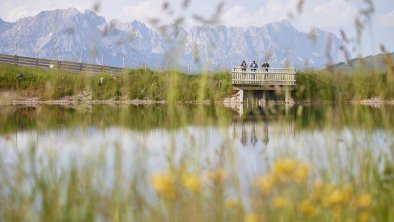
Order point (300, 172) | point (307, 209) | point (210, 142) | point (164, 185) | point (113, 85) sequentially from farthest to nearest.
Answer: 1. point (113, 85)
2. point (210, 142)
3. point (300, 172)
4. point (307, 209)
5. point (164, 185)

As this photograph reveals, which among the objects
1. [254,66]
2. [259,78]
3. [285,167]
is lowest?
[285,167]

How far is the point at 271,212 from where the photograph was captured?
383 centimetres

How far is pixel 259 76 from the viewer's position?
2958 cm

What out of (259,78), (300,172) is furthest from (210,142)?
(259,78)

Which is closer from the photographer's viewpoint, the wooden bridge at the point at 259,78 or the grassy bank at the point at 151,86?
the wooden bridge at the point at 259,78

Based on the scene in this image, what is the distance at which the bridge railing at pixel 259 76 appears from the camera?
A: 29.3 metres

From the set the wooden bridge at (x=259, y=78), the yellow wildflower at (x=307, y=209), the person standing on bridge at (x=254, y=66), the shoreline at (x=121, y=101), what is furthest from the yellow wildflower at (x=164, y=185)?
the person standing on bridge at (x=254, y=66)

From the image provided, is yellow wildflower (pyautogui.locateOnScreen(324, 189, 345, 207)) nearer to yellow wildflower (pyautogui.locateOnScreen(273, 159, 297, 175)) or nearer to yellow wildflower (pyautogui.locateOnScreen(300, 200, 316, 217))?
yellow wildflower (pyautogui.locateOnScreen(300, 200, 316, 217))

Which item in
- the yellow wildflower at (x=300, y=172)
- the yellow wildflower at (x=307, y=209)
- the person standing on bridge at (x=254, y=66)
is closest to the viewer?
the yellow wildflower at (x=307, y=209)

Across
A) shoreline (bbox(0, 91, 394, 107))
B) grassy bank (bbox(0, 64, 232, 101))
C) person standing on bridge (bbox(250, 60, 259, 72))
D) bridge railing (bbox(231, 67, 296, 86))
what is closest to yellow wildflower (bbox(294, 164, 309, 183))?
shoreline (bbox(0, 91, 394, 107))

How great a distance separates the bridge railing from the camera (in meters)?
29.3

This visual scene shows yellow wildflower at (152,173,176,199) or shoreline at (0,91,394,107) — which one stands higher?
shoreline at (0,91,394,107)

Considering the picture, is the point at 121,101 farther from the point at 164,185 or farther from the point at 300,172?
the point at 164,185

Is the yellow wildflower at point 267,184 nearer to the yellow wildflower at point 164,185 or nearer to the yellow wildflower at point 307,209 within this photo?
the yellow wildflower at point 307,209
